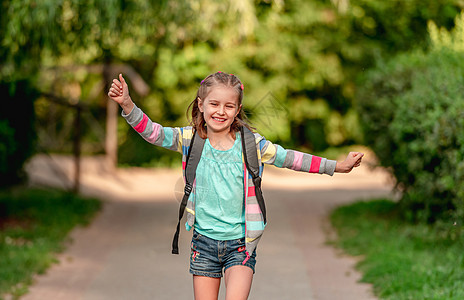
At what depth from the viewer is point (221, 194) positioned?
327cm

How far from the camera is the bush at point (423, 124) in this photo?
232 inches

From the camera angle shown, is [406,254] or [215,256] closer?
[215,256]

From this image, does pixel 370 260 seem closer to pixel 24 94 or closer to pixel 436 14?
pixel 24 94

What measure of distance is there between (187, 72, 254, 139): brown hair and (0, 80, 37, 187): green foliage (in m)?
4.92

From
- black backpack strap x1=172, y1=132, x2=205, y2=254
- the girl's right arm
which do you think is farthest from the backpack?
the girl's right arm

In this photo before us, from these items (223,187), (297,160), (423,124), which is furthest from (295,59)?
(223,187)

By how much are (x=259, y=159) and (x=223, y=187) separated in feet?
0.78

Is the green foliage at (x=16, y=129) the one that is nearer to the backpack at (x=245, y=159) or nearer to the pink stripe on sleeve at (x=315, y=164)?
the backpack at (x=245, y=159)

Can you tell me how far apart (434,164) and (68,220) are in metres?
5.07

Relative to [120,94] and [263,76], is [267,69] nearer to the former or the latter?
[263,76]

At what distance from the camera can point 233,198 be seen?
3279 millimetres

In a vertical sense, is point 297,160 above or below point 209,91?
below

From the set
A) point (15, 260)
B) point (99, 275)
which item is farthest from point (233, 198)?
point (15, 260)

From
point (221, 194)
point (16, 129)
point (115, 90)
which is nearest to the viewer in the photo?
point (115, 90)
